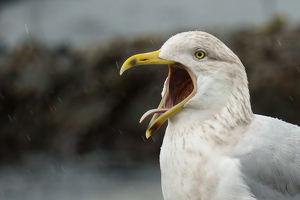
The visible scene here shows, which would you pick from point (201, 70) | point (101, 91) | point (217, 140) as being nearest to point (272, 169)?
point (217, 140)

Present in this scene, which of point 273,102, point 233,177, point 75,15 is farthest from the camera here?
point 75,15

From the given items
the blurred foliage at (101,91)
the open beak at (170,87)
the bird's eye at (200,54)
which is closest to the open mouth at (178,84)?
the open beak at (170,87)

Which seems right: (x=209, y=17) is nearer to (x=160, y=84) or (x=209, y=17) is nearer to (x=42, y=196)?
(x=160, y=84)

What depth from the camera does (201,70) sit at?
133cm

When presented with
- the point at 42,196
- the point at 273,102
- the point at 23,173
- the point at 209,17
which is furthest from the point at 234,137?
the point at 209,17

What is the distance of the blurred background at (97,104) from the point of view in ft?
13.9

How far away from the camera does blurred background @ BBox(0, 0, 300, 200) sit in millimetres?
4238

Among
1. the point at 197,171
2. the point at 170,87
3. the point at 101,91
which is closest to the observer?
the point at 197,171

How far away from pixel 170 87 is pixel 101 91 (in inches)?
123

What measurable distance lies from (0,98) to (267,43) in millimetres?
2969

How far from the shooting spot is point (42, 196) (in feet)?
14.2

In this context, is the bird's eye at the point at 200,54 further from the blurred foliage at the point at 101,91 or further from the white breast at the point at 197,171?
the blurred foliage at the point at 101,91

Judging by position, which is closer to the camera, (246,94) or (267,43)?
(246,94)

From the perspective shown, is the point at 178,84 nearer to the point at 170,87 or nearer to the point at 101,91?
the point at 170,87
